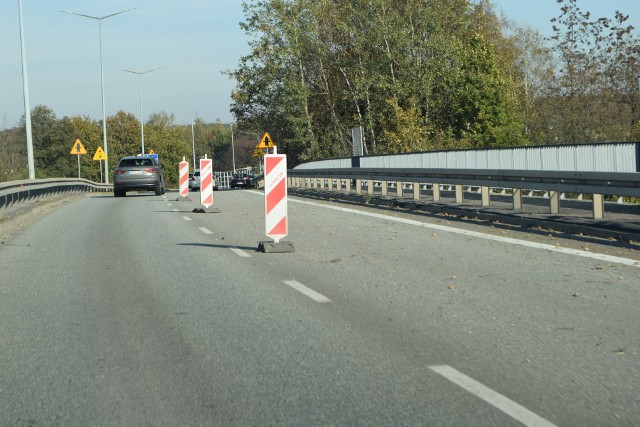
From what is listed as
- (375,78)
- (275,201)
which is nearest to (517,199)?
(275,201)

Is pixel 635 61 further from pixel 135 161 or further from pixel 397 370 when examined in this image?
pixel 397 370

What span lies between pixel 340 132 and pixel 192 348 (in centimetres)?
5393

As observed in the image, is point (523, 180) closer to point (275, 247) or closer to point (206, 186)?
point (275, 247)

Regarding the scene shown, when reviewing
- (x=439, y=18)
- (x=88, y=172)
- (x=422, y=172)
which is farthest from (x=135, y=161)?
(x=88, y=172)

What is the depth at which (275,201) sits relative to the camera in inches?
526

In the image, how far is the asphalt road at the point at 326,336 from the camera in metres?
5.02

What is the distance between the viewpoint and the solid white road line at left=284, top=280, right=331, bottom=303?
8.67 metres

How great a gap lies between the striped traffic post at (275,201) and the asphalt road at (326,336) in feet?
1.61

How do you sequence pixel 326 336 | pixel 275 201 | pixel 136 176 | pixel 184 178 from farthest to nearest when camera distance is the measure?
pixel 136 176 < pixel 184 178 < pixel 275 201 < pixel 326 336

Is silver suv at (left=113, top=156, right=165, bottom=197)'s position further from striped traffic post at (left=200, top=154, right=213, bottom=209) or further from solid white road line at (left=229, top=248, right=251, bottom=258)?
solid white road line at (left=229, top=248, right=251, bottom=258)

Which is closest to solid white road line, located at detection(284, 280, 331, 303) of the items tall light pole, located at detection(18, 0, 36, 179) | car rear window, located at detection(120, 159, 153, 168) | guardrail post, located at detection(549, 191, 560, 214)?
guardrail post, located at detection(549, 191, 560, 214)

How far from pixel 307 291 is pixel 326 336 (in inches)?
88.9

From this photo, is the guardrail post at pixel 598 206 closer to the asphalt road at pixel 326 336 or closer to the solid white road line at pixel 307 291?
the asphalt road at pixel 326 336

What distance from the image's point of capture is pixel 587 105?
41844mm
